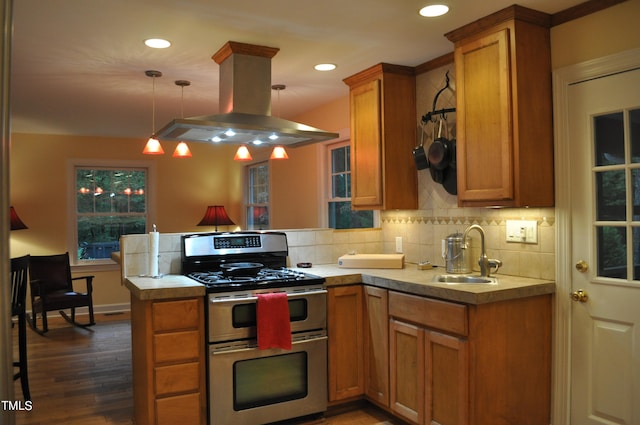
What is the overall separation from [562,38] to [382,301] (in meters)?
1.73

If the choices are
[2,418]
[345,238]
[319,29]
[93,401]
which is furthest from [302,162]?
[2,418]

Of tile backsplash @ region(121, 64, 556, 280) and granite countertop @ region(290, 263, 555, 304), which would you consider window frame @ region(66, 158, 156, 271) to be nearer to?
tile backsplash @ region(121, 64, 556, 280)

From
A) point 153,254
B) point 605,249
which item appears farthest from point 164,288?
point 605,249

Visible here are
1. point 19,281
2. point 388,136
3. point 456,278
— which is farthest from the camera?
point 388,136

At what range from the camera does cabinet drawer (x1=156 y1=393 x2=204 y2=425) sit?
104 inches

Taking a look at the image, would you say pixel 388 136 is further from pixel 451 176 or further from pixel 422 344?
pixel 422 344

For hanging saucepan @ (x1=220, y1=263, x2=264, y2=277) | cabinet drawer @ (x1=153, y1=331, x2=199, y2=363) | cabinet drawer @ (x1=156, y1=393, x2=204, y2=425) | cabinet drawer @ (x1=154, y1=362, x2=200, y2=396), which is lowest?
cabinet drawer @ (x1=156, y1=393, x2=204, y2=425)

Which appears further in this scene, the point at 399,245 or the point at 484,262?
the point at 399,245

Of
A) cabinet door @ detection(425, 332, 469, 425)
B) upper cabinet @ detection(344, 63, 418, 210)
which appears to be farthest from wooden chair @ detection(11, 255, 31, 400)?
cabinet door @ detection(425, 332, 469, 425)

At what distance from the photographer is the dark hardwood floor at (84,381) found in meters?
3.14

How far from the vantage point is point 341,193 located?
4.73 metres

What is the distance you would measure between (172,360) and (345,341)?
3.38ft

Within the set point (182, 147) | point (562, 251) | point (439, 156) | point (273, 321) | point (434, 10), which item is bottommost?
point (273, 321)

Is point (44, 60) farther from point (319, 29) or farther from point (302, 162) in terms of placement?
point (302, 162)
